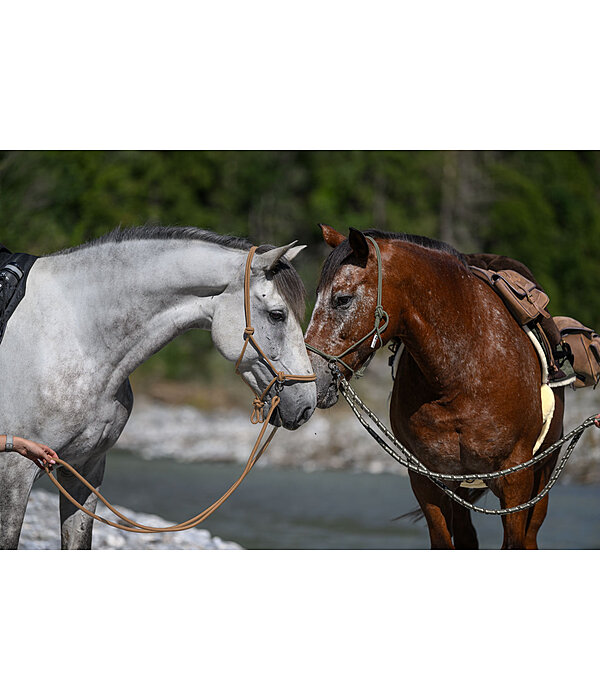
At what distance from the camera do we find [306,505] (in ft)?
37.1

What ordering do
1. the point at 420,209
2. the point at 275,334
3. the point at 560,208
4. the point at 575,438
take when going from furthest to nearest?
the point at 420,209, the point at 560,208, the point at 575,438, the point at 275,334

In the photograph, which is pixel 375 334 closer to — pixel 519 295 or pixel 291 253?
pixel 291 253

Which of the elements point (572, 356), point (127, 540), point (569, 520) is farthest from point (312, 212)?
point (572, 356)

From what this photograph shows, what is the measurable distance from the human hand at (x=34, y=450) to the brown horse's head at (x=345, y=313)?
1.23m

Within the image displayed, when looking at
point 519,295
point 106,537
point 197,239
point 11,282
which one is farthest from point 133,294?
point 106,537

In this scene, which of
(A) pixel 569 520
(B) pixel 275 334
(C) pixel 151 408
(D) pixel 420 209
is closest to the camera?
(B) pixel 275 334

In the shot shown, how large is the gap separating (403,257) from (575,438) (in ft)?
4.99

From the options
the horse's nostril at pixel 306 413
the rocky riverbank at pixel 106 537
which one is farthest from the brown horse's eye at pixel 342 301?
the rocky riverbank at pixel 106 537

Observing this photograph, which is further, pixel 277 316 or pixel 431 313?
pixel 431 313

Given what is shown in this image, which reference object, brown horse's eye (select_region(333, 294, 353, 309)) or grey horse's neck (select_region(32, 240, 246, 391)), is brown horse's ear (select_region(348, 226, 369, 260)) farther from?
grey horse's neck (select_region(32, 240, 246, 391))

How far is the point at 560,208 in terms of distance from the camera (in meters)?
20.0

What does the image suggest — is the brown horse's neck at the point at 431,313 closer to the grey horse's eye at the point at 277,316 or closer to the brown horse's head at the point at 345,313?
the brown horse's head at the point at 345,313

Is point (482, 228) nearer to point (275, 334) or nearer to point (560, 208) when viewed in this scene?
point (560, 208)

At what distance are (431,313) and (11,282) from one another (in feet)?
6.60
